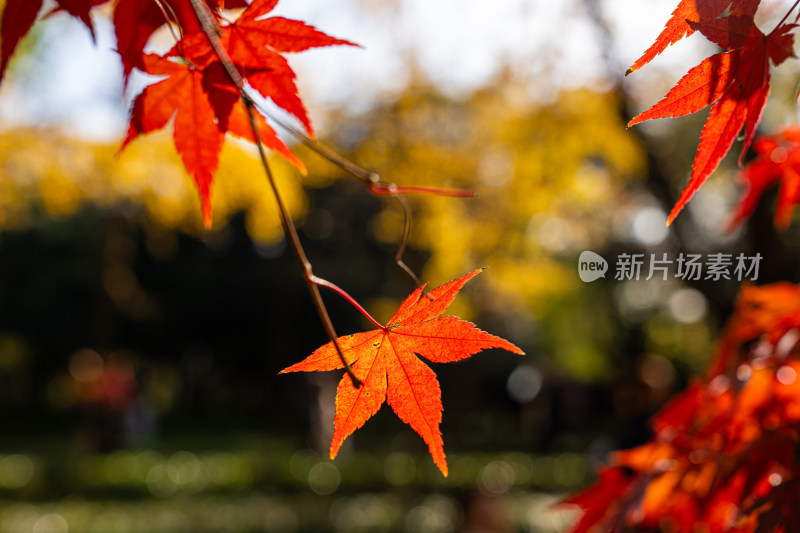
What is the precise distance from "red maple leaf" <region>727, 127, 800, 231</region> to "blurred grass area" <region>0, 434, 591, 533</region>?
3.02 meters

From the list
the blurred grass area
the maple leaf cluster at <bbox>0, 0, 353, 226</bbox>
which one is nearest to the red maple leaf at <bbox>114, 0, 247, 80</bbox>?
the maple leaf cluster at <bbox>0, 0, 353, 226</bbox>

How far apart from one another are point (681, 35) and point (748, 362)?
25.8 inches

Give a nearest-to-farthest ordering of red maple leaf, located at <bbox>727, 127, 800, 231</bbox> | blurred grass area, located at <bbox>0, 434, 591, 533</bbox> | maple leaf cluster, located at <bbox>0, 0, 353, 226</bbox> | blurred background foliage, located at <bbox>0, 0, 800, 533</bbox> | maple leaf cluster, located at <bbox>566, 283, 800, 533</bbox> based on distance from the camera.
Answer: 1. maple leaf cluster, located at <bbox>0, 0, 353, 226</bbox>
2. maple leaf cluster, located at <bbox>566, 283, 800, 533</bbox>
3. red maple leaf, located at <bbox>727, 127, 800, 231</bbox>
4. blurred background foliage, located at <bbox>0, 0, 800, 533</bbox>
5. blurred grass area, located at <bbox>0, 434, 591, 533</bbox>

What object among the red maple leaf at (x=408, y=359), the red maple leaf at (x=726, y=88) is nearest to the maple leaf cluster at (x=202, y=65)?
the red maple leaf at (x=408, y=359)

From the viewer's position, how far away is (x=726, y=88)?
1.79ft

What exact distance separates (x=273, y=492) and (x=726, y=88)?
261 inches

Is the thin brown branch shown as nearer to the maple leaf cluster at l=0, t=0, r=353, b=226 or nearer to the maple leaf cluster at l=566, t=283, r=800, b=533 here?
the maple leaf cluster at l=0, t=0, r=353, b=226

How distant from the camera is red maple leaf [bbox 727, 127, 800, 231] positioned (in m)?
1.08

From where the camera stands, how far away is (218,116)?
0.62m

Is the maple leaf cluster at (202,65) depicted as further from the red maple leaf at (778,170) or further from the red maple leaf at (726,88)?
the red maple leaf at (778,170)

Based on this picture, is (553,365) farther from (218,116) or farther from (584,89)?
(218,116)

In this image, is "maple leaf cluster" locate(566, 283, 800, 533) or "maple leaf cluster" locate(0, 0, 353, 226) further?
"maple leaf cluster" locate(566, 283, 800, 533)

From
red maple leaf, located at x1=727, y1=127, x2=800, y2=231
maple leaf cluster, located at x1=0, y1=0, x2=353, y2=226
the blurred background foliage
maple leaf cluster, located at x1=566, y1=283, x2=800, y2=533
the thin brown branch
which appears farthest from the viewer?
the blurred background foliage

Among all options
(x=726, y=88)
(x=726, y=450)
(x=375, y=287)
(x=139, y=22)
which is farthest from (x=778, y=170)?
(x=375, y=287)
